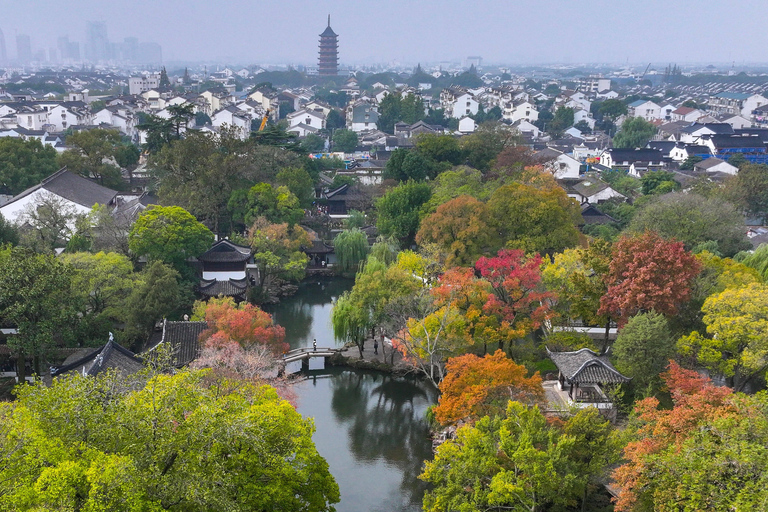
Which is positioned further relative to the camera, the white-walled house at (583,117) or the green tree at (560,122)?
the white-walled house at (583,117)

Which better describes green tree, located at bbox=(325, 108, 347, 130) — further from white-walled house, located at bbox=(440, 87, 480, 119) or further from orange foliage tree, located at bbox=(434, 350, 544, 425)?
orange foliage tree, located at bbox=(434, 350, 544, 425)

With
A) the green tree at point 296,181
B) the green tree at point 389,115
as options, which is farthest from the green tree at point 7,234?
the green tree at point 389,115

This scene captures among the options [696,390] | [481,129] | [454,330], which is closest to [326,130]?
[481,129]

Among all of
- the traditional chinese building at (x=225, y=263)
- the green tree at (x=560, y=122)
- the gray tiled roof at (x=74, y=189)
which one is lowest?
the traditional chinese building at (x=225, y=263)

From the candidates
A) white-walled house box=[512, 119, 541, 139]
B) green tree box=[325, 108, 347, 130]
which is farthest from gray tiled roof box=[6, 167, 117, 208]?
white-walled house box=[512, 119, 541, 139]

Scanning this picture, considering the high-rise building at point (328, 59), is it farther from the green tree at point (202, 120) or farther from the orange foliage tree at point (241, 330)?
the orange foliage tree at point (241, 330)
